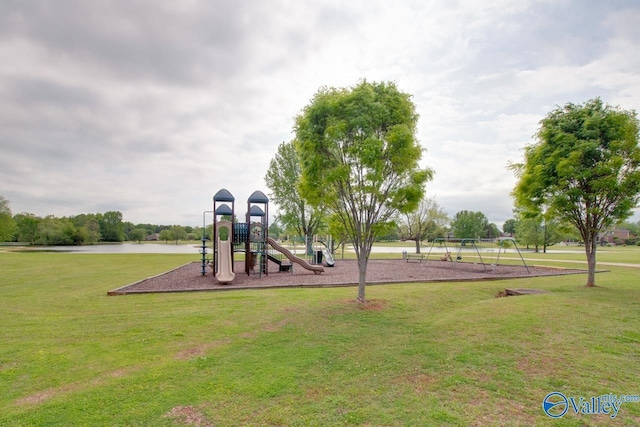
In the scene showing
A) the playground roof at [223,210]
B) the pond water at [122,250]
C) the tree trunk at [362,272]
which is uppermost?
the playground roof at [223,210]

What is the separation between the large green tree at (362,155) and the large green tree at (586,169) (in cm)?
699

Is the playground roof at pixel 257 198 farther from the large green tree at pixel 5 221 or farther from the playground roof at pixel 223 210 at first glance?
the large green tree at pixel 5 221

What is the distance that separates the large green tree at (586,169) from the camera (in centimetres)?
1168

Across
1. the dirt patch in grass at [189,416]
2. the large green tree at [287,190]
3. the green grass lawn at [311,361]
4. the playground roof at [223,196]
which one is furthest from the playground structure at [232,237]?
the large green tree at [287,190]

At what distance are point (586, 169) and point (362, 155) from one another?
31.1ft

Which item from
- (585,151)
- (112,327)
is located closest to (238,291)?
(112,327)

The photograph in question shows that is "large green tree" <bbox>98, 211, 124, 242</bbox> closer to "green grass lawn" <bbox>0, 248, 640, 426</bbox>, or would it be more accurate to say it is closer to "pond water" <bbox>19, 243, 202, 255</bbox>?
"pond water" <bbox>19, 243, 202, 255</bbox>

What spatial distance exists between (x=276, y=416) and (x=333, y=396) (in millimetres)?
814

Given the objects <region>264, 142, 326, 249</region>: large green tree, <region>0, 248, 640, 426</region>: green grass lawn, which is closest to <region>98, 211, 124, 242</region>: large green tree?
<region>264, 142, 326, 249</region>: large green tree

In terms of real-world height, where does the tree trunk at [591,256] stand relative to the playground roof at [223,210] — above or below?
below

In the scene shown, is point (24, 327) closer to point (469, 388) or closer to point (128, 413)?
point (128, 413)

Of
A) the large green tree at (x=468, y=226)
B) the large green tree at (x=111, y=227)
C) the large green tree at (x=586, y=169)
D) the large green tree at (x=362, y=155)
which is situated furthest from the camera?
the large green tree at (x=111, y=227)

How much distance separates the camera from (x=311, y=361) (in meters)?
5.21

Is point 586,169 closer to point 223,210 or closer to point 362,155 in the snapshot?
point 362,155
